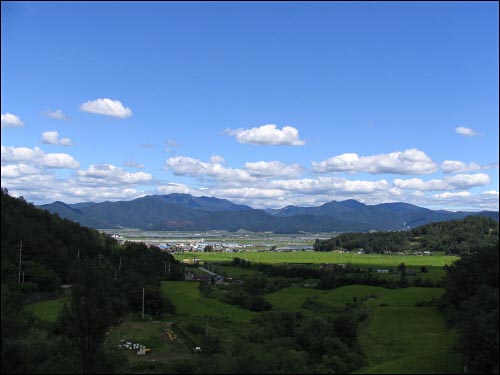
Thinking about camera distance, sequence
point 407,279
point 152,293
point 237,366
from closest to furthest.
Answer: point 237,366, point 152,293, point 407,279

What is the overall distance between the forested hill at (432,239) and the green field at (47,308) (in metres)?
128

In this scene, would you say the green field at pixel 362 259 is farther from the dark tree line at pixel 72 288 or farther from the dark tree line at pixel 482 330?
the dark tree line at pixel 482 330

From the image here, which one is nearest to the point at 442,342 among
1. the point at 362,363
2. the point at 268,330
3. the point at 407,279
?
the point at 362,363

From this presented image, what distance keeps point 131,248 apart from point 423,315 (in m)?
65.4

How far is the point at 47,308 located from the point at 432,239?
14995 centimetres

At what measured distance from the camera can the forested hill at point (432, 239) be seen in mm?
161163

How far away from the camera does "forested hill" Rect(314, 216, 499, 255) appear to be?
529 ft

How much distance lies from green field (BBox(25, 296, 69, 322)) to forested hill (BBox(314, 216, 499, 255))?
421ft

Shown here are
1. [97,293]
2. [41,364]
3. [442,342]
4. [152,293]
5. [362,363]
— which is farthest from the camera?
[152,293]

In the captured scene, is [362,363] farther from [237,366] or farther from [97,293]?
[97,293]

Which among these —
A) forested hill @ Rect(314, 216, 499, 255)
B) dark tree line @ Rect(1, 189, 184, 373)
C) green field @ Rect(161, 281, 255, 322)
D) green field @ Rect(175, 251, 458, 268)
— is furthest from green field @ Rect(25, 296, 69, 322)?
forested hill @ Rect(314, 216, 499, 255)

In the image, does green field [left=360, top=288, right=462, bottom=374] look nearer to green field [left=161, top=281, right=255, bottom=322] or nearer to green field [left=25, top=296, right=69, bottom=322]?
green field [left=161, top=281, right=255, bottom=322]

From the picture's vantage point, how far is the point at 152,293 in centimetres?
5241

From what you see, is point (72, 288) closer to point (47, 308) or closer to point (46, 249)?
point (47, 308)
